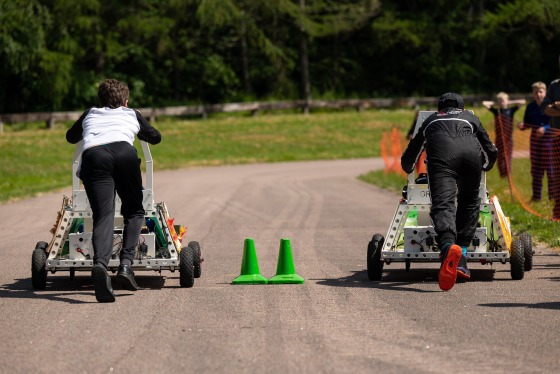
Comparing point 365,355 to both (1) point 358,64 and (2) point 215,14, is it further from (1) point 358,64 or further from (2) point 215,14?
(1) point 358,64

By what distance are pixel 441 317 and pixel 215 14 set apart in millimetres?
45045

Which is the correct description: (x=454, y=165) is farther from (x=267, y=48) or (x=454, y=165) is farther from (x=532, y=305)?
(x=267, y=48)

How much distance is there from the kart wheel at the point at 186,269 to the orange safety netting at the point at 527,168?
5844 millimetres

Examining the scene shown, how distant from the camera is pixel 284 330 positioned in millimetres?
6613

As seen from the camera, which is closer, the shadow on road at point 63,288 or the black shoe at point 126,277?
the black shoe at point 126,277

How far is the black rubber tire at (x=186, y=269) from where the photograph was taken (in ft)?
28.1

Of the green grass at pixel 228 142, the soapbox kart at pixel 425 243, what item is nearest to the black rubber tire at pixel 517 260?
the soapbox kart at pixel 425 243

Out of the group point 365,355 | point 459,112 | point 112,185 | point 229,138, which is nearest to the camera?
point 365,355

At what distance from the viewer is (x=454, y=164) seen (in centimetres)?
870

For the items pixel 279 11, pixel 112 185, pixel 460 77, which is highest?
pixel 112 185

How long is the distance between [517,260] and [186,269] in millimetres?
2947

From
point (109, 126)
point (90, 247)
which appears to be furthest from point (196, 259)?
point (109, 126)

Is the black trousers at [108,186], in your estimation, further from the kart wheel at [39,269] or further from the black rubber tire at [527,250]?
the black rubber tire at [527,250]

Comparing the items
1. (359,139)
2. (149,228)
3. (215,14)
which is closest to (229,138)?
(359,139)
